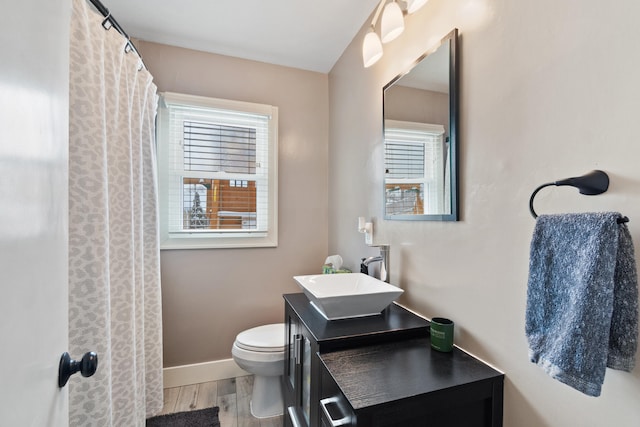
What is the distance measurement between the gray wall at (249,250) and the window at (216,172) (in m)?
0.08

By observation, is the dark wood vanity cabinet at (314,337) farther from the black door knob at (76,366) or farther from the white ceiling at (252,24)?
→ the white ceiling at (252,24)

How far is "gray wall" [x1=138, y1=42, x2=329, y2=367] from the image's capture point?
210 cm

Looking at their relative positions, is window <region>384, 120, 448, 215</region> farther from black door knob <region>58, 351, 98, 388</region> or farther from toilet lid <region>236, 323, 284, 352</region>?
black door knob <region>58, 351, 98, 388</region>

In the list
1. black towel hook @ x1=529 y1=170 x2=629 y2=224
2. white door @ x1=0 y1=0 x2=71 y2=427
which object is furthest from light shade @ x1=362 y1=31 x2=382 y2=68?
white door @ x1=0 y1=0 x2=71 y2=427

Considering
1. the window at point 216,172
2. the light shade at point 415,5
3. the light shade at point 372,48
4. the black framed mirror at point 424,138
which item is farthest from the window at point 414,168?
the window at point 216,172

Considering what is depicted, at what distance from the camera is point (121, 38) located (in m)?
1.37

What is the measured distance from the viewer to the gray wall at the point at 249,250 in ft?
6.89

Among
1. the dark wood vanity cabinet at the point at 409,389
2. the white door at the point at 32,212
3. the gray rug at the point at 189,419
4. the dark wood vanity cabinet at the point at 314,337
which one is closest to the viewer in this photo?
the white door at the point at 32,212

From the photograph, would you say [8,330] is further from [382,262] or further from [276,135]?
[276,135]

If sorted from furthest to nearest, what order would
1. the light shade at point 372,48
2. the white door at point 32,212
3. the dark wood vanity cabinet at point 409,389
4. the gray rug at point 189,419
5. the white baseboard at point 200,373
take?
the white baseboard at point 200,373 → the gray rug at point 189,419 → the light shade at point 372,48 → the dark wood vanity cabinet at point 409,389 → the white door at point 32,212

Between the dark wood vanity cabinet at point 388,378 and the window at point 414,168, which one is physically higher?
the window at point 414,168

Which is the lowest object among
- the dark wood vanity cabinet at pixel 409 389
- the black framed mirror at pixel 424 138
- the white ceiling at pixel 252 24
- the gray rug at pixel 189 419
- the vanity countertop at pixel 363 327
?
the gray rug at pixel 189 419

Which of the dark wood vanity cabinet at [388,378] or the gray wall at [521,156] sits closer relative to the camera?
the gray wall at [521,156]

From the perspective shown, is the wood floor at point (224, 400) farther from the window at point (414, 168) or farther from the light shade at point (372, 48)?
the light shade at point (372, 48)
